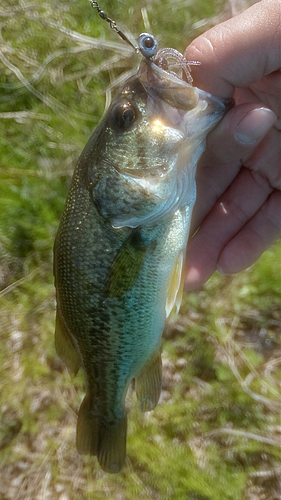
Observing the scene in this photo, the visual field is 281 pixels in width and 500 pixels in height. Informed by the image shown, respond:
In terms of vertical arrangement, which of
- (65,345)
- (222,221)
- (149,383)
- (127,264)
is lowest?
(149,383)

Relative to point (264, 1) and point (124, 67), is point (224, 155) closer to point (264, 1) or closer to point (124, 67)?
point (264, 1)

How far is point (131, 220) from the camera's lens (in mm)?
1368

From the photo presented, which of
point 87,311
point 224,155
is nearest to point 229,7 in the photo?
point 224,155

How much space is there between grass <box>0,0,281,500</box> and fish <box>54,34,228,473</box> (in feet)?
3.52

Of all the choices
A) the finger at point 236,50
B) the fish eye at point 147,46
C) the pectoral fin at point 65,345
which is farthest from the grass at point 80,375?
the fish eye at point 147,46

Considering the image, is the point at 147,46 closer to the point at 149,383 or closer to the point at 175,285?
the point at 175,285

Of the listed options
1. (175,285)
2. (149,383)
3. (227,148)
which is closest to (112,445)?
(149,383)

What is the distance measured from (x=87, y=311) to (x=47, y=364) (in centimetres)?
135

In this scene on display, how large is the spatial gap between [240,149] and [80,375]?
1.73 metres

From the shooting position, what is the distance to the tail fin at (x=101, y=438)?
1.69 m

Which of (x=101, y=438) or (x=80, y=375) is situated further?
(x=80, y=375)

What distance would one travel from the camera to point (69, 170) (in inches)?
110

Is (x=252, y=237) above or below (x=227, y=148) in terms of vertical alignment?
below

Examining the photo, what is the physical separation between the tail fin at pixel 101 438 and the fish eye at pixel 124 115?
1.06m
